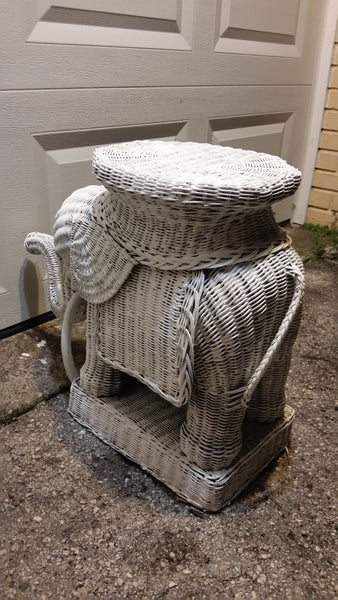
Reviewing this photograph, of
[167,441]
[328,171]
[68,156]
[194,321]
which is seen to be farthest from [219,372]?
[328,171]

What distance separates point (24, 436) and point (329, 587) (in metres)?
0.53

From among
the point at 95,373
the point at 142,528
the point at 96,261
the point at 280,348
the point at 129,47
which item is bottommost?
the point at 142,528

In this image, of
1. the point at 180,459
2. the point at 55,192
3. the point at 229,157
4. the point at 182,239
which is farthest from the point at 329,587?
the point at 55,192

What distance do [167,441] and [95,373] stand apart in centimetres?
17

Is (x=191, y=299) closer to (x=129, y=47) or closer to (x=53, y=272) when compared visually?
(x=53, y=272)

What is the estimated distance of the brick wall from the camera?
5.88ft

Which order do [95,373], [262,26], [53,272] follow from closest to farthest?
1. [95,373]
2. [53,272]
3. [262,26]

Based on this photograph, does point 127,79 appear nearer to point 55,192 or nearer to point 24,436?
point 55,192

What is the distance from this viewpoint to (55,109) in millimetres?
1053

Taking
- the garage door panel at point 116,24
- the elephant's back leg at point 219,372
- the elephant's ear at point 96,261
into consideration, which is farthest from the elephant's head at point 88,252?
the garage door panel at point 116,24

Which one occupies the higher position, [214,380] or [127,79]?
[127,79]

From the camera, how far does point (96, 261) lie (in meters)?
0.74

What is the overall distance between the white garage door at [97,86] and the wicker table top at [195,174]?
0.36 meters

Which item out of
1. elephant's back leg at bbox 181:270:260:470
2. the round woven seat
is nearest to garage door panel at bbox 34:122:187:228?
the round woven seat
